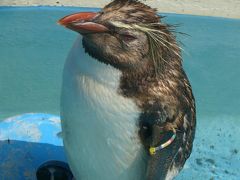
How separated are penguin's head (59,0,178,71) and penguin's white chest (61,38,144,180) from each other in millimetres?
39

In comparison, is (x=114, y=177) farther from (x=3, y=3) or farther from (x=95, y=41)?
(x=3, y=3)

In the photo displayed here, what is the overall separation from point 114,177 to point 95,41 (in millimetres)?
428

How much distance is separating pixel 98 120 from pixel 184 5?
335 centimetres

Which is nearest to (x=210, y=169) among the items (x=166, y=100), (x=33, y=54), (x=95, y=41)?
(x=166, y=100)

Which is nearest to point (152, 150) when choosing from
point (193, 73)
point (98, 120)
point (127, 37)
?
point (98, 120)

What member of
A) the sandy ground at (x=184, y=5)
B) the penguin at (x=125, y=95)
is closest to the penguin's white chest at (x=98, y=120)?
the penguin at (x=125, y=95)

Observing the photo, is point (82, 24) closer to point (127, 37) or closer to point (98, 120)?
point (127, 37)

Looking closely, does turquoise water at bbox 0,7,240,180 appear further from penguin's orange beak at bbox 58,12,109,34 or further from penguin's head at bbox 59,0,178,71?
penguin's orange beak at bbox 58,12,109,34

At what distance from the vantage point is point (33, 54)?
352 centimetres

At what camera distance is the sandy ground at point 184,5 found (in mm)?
4293

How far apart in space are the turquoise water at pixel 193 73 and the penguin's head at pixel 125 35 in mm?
984

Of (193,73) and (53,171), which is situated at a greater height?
(53,171)

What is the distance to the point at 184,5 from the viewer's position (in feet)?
14.7

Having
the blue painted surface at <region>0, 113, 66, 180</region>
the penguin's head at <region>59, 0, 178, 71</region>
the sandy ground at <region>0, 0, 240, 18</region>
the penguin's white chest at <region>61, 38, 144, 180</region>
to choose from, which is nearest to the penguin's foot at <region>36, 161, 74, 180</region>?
the blue painted surface at <region>0, 113, 66, 180</region>
